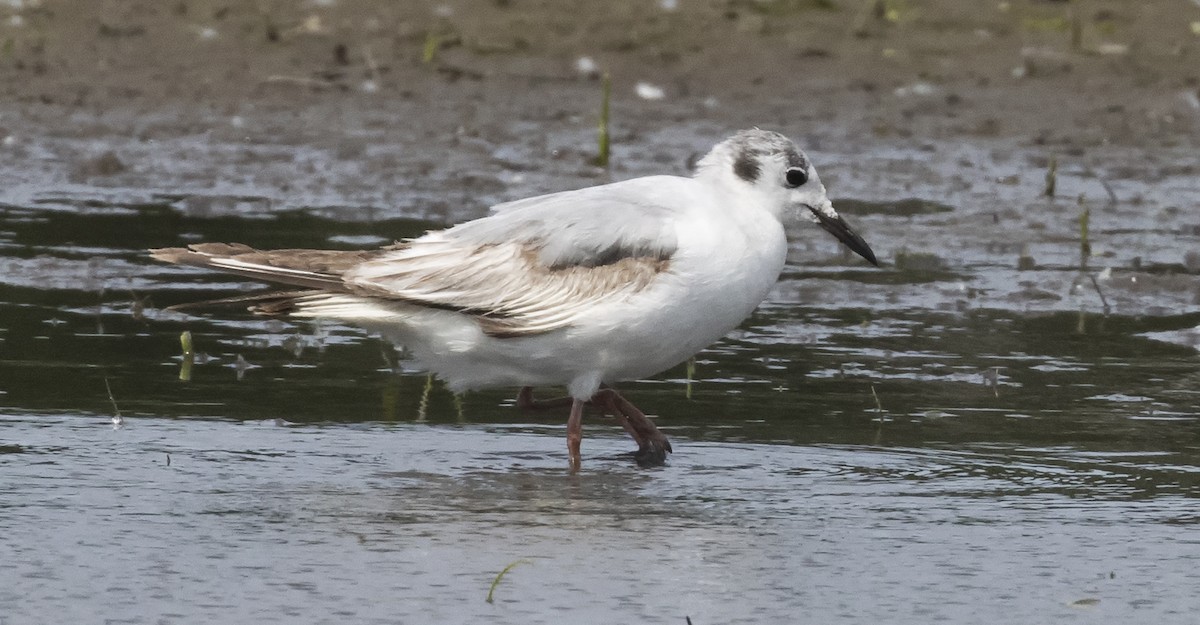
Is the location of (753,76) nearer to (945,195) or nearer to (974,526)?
(945,195)

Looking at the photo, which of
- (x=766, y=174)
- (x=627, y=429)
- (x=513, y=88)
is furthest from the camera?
(x=513, y=88)

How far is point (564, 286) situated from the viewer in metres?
6.30

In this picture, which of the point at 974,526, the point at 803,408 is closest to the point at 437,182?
the point at 803,408

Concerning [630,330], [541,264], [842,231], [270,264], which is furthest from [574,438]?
[842,231]

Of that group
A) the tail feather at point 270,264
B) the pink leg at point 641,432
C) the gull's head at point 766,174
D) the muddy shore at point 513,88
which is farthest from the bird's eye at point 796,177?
the muddy shore at point 513,88

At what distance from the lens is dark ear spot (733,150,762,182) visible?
21.7 ft

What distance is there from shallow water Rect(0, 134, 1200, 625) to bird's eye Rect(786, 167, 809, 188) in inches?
27.2

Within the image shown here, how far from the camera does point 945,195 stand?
35.7ft

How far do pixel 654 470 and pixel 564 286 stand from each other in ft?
1.96

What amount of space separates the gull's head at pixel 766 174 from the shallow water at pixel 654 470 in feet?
2.09

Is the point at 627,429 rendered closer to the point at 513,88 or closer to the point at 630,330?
the point at 630,330

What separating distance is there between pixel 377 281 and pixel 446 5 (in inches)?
333

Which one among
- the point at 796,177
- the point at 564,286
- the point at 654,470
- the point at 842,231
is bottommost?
the point at 654,470

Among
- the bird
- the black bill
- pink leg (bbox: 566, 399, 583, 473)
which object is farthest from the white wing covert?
the black bill
